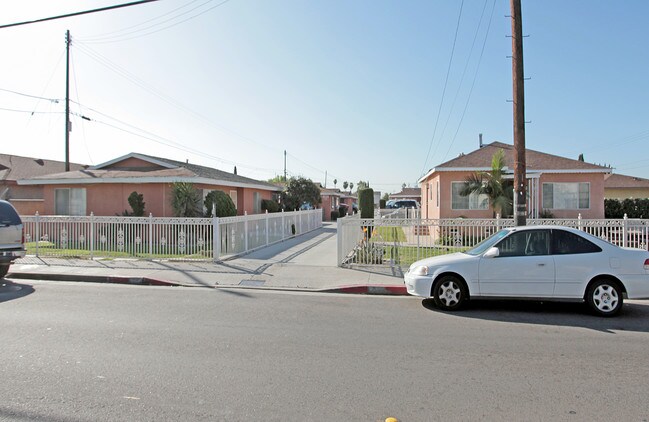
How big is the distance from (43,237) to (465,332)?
14010 millimetres

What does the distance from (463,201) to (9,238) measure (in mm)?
17140

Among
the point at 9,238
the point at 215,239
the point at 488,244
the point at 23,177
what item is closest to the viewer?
the point at 488,244

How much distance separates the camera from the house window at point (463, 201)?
19250 mm

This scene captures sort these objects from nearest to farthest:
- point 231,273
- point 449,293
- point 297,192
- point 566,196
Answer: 1. point 449,293
2. point 231,273
3. point 566,196
4. point 297,192

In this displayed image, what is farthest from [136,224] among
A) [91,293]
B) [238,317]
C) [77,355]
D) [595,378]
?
[595,378]

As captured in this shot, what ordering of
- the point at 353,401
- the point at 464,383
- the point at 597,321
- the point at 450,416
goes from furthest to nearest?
the point at 597,321 → the point at 464,383 → the point at 353,401 → the point at 450,416

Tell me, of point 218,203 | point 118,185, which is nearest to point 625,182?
point 218,203

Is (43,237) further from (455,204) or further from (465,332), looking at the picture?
(455,204)

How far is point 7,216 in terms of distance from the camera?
1025 centimetres

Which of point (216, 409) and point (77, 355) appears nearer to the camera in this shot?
point (216, 409)

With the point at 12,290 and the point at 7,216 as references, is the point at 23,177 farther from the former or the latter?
the point at 12,290

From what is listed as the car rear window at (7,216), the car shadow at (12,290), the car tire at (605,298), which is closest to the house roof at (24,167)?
the car rear window at (7,216)

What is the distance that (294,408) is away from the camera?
3.58 metres

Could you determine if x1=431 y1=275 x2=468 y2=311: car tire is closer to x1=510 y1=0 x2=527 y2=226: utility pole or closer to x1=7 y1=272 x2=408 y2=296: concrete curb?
x1=7 y1=272 x2=408 y2=296: concrete curb
